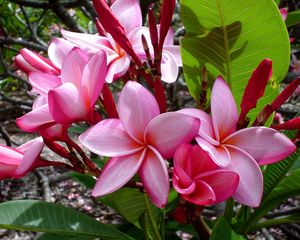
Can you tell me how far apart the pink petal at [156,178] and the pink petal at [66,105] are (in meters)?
0.13

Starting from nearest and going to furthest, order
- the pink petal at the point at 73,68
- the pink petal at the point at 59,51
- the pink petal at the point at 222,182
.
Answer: the pink petal at the point at 222,182, the pink petal at the point at 73,68, the pink petal at the point at 59,51

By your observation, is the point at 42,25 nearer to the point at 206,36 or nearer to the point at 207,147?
the point at 206,36

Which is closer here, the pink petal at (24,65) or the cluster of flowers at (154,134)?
the cluster of flowers at (154,134)

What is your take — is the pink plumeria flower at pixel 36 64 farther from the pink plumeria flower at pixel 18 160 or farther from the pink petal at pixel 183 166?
the pink petal at pixel 183 166

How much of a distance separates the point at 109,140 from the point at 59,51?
251 mm

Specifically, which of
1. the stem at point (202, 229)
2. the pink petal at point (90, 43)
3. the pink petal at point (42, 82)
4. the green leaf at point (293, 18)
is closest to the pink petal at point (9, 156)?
the pink petal at point (42, 82)

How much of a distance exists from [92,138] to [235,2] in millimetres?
340

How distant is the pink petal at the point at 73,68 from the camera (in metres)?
0.72

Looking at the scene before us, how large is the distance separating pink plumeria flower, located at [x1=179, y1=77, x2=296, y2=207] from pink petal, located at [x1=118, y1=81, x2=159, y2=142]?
0.05 meters

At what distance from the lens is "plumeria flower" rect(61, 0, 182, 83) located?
79cm

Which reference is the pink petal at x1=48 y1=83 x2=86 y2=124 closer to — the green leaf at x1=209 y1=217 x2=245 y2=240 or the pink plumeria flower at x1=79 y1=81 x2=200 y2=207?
the pink plumeria flower at x1=79 y1=81 x2=200 y2=207

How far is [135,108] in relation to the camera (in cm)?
66

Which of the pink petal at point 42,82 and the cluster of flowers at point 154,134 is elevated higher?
the pink petal at point 42,82

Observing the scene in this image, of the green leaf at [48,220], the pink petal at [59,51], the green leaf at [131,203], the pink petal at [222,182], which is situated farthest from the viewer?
the green leaf at [131,203]
